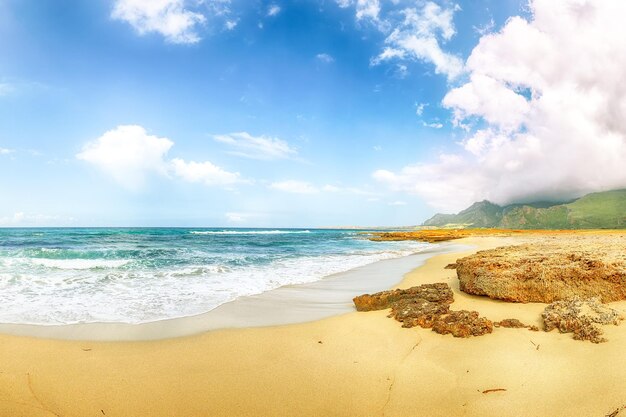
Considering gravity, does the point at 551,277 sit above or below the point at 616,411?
above

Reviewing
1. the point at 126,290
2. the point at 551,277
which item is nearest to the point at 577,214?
the point at 551,277

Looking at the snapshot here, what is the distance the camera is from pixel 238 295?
9.22 meters

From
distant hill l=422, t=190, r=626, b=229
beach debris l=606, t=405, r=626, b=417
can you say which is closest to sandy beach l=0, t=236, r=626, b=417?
beach debris l=606, t=405, r=626, b=417

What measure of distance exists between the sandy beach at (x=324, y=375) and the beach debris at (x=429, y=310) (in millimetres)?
193

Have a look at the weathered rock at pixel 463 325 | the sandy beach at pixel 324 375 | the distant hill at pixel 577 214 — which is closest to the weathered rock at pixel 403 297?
→ the weathered rock at pixel 463 325

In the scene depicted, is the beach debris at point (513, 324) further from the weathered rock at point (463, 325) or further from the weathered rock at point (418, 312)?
the weathered rock at point (418, 312)

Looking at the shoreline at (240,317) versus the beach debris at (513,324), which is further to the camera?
the shoreline at (240,317)

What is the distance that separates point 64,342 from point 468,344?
259 inches

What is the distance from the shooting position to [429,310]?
228 inches

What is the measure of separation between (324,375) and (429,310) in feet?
8.67

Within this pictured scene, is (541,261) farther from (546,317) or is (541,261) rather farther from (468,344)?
(468,344)

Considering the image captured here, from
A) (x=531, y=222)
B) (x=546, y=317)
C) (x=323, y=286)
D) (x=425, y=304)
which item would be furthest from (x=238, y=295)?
(x=531, y=222)

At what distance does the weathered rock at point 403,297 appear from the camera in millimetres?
6664

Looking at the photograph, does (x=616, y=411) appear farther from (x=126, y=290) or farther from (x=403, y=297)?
(x=126, y=290)
